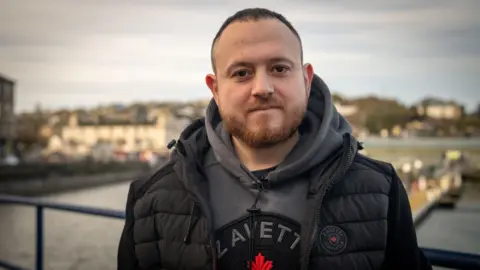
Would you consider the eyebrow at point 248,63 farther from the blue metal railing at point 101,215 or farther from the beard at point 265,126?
the blue metal railing at point 101,215

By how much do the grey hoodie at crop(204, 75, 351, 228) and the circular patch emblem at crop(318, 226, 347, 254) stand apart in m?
0.07

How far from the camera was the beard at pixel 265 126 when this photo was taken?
1.20 metres

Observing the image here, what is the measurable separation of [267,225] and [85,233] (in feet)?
91.2

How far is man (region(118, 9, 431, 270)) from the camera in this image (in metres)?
1.19

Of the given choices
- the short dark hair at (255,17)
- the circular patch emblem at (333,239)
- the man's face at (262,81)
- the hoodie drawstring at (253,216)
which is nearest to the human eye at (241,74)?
the man's face at (262,81)

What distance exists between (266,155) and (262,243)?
Answer: 0.22 m

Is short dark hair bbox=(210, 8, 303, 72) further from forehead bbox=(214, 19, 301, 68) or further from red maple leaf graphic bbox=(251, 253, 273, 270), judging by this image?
red maple leaf graphic bbox=(251, 253, 273, 270)

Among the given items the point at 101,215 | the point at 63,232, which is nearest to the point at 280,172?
the point at 101,215

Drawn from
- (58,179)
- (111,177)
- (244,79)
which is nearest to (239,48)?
(244,79)

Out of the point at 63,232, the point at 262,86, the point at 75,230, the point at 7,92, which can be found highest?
the point at 7,92

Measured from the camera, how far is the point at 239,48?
1215 millimetres

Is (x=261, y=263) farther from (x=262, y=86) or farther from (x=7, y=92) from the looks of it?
(x=7, y=92)

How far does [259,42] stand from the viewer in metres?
1.21

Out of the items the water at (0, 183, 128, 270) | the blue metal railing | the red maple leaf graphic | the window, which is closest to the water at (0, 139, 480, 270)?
the water at (0, 183, 128, 270)
